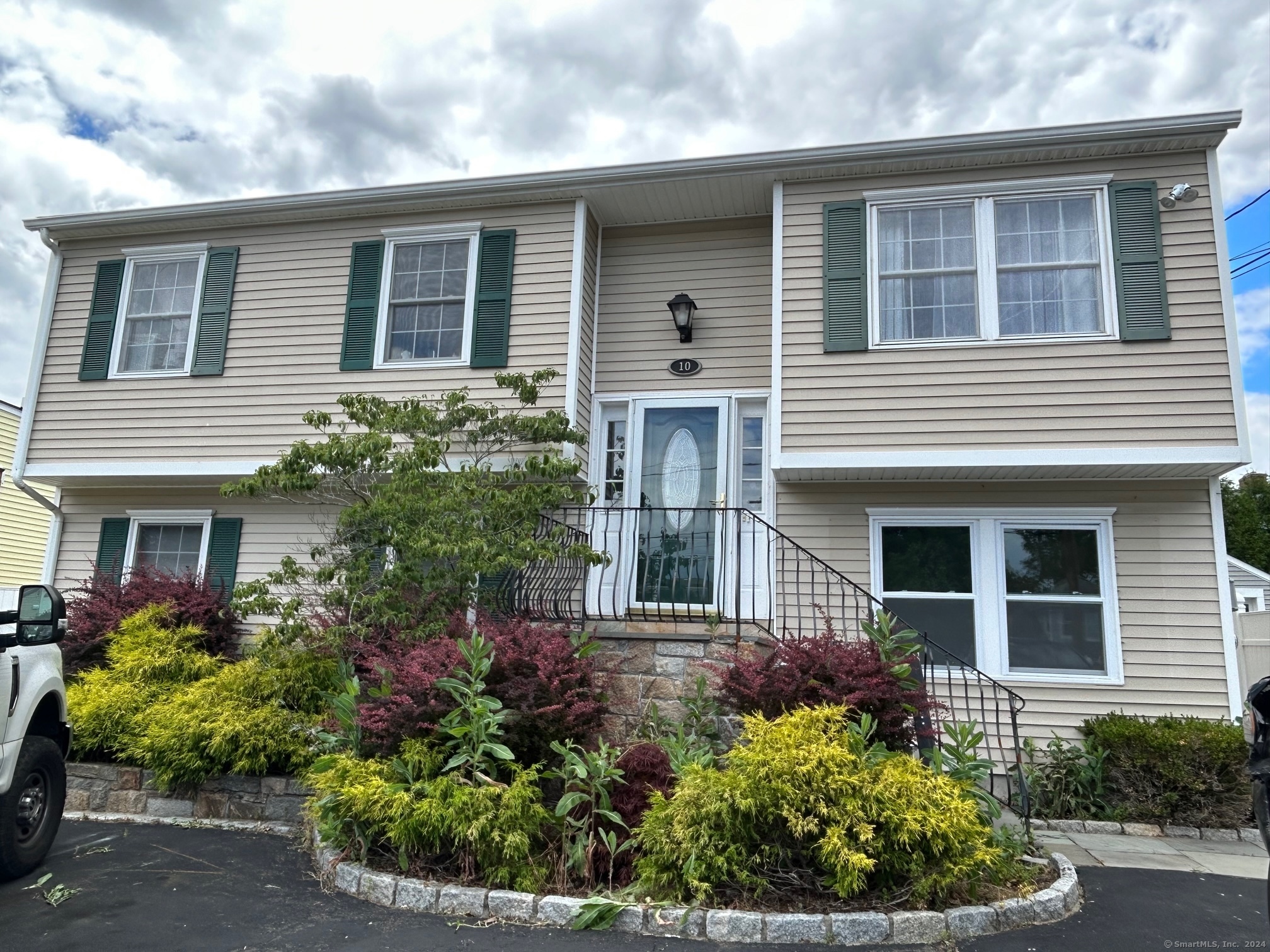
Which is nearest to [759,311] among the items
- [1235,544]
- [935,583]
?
[935,583]

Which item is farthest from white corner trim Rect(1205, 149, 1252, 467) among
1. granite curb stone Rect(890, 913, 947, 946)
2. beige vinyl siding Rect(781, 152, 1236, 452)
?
granite curb stone Rect(890, 913, 947, 946)

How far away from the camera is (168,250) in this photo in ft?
29.9

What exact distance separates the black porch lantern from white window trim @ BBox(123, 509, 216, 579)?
5.33m

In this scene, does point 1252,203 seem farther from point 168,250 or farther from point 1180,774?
point 168,250

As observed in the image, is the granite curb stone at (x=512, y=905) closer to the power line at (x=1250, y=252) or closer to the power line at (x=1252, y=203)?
the power line at (x=1252, y=203)

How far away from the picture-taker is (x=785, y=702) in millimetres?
5016

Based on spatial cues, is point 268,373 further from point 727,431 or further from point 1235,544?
point 1235,544

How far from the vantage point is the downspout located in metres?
8.91

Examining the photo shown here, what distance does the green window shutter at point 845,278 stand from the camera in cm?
737

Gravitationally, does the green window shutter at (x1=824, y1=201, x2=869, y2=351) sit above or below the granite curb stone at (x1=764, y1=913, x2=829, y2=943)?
above

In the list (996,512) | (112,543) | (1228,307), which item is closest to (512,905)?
(996,512)

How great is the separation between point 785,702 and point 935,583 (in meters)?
2.92

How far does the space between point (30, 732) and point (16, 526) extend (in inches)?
475

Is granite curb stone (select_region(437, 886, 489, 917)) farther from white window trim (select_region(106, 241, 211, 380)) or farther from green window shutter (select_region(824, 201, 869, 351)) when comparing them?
white window trim (select_region(106, 241, 211, 380))
